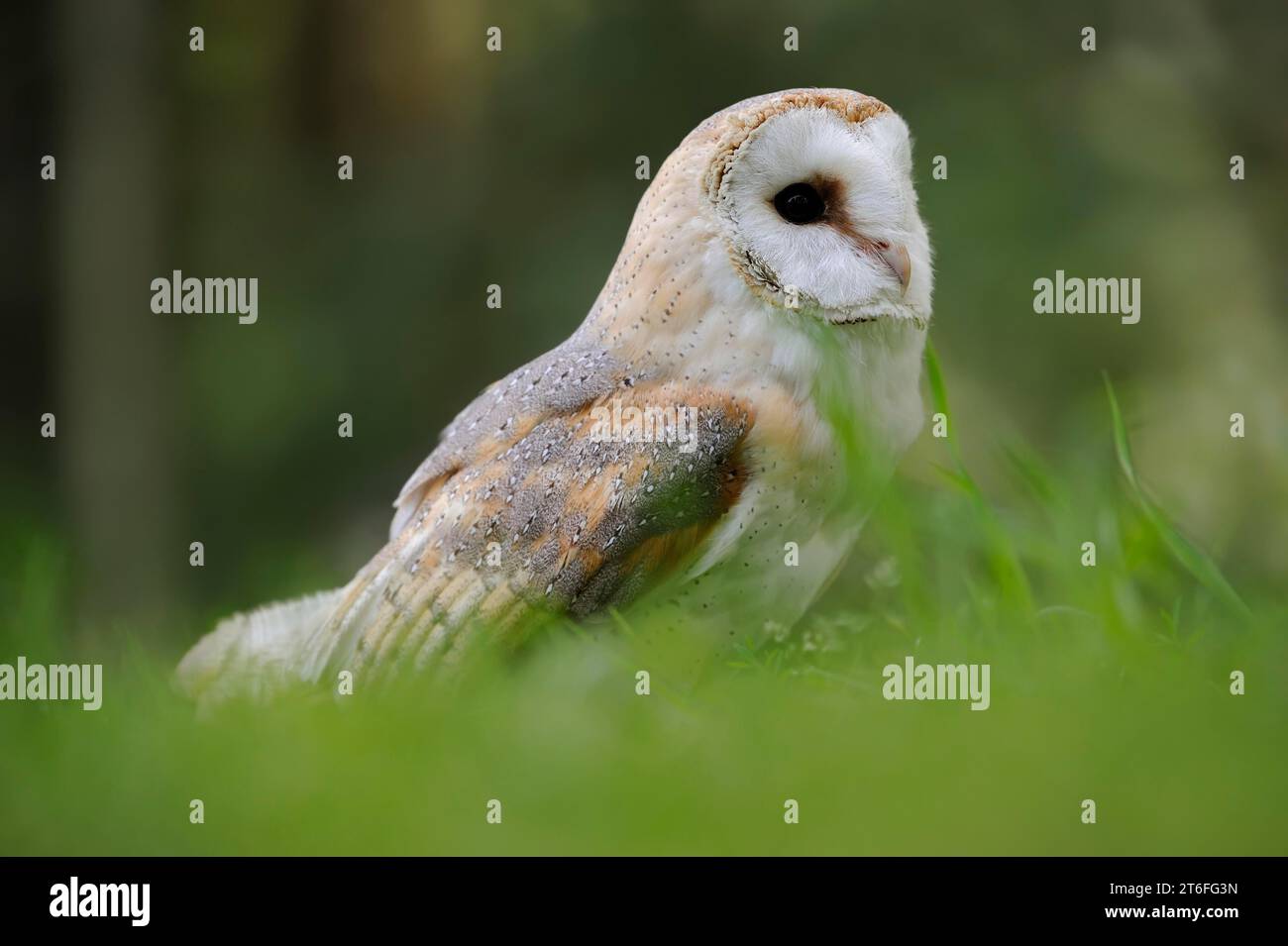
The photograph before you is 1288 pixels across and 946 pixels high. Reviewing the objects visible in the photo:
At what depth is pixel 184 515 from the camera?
22.9ft

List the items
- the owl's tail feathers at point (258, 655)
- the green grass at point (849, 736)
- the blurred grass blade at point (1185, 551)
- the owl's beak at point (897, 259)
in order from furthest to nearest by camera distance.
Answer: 1. the owl's tail feathers at point (258, 655)
2. the owl's beak at point (897, 259)
3. the blurred grass blade at point (1185, 551)
4. the green grass at point (849, 736)

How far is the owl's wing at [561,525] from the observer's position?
9.05 feet

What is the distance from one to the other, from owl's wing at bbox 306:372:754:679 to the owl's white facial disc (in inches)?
11.4

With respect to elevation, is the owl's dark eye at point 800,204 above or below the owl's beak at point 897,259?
above

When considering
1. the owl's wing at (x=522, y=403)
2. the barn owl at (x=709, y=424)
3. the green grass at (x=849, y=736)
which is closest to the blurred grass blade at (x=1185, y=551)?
the green grass at (x=849, y=736)

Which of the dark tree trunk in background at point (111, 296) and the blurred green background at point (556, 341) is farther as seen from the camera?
the dark tree trunk in background at point (111, 296)

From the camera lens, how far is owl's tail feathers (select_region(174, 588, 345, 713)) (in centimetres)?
307

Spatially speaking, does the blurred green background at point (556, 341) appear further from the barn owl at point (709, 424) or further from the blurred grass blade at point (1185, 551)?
the barn owl at point (709, 424)

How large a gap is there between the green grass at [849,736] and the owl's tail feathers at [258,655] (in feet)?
1.08

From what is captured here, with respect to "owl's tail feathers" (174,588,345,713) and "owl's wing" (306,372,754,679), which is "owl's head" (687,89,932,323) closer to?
"owl's wing" (306,372,754,679)

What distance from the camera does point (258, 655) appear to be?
10.5 feet

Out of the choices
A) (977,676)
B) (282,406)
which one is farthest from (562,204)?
(977,676)

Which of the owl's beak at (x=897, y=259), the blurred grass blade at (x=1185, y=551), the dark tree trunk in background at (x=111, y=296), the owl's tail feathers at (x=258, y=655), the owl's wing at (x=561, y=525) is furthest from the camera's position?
the dark tree trunk in background at (x=111, y=296)

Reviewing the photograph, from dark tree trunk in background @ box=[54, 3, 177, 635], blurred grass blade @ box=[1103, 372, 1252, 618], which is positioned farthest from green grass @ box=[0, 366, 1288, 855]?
dark tree trunk in background @ box=[54, 3, 177, 635]
